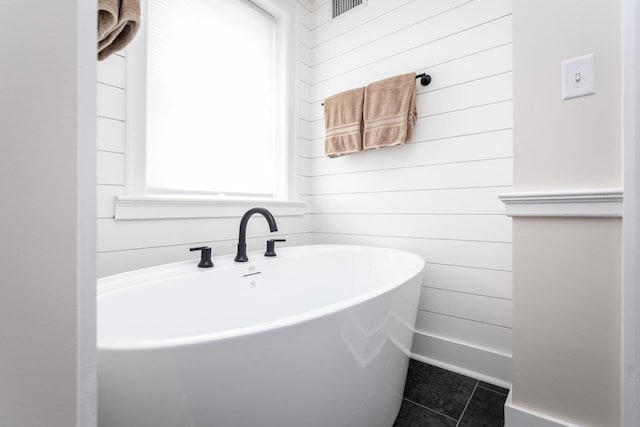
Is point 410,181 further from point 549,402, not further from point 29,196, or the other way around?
point 29,196

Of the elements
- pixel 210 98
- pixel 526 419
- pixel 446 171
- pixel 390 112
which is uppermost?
pixel 210 98

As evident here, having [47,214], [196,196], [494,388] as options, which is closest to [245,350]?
[47,214]

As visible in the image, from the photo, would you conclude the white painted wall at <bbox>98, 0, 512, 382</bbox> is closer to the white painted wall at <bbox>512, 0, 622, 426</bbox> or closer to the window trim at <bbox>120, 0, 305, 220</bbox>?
the window trim at <bbox>120, 0, 305, 220</bbox>

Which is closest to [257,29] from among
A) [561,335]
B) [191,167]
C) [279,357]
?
[191,167]

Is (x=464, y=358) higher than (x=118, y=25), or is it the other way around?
(x=118, y=25)

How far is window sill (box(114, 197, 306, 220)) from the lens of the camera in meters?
1.29

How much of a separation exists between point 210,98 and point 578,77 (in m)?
1.71

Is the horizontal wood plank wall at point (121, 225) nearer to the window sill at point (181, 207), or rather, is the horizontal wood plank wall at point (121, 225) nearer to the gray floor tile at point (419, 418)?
the window sill at point (181, 207)

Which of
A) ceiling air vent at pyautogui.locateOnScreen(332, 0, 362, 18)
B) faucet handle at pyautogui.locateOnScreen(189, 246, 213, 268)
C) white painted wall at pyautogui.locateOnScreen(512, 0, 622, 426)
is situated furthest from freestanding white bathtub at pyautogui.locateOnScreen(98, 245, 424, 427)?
ceiling air vent at pyautogui.locateOnScreen(332, 0, 362, 18)

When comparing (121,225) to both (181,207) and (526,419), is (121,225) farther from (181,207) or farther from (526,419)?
(526,419)

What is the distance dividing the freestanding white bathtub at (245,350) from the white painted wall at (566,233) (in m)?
0.39

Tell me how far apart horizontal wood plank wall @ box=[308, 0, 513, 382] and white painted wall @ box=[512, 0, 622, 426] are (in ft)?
1.80

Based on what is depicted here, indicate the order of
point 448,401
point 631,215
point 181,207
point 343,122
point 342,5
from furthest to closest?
point 342,5, point 343,122, point 181,207, point 448,401, point 631,215

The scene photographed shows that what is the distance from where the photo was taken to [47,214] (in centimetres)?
27
